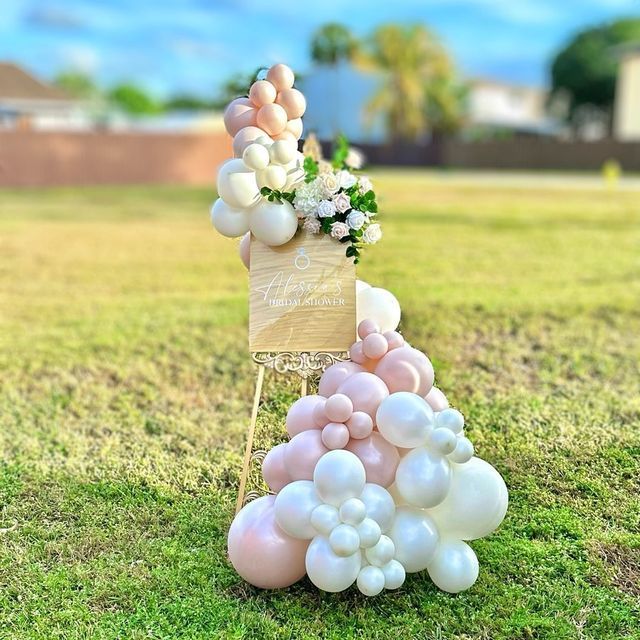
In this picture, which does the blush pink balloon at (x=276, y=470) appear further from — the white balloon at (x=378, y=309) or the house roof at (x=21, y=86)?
the house roof at (x=21, y=86)

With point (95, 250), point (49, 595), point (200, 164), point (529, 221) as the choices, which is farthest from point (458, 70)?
point (49, 595)

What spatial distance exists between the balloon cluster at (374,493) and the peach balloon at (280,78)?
93cm

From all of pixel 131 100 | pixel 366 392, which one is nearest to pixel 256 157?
pixel 366 392

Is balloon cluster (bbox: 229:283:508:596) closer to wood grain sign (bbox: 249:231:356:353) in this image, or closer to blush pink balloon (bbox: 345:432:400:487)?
blush pink balloon (bbox: 345:432:400:487)

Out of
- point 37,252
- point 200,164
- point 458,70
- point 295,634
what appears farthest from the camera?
point 458,70

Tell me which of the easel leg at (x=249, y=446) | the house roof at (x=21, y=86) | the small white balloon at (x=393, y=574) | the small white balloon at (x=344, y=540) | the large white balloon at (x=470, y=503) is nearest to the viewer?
the small white balloon at (x=344, y=540)

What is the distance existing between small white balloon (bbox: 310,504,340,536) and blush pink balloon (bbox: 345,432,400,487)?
0.59 ft

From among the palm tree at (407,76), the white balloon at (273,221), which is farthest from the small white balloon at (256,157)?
the palm tree at (407,76)

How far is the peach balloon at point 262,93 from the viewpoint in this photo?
2.66m

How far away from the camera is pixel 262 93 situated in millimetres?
2664

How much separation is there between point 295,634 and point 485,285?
479 cm

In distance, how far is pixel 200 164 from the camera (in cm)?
2053

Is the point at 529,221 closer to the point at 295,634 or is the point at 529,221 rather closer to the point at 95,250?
the point at 95,250

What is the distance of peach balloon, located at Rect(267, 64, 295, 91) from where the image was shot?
2.71 metres
